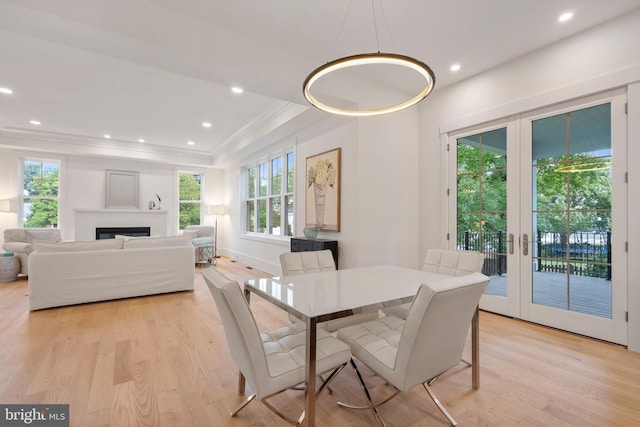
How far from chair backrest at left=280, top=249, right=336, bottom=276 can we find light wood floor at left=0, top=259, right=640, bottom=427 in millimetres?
842

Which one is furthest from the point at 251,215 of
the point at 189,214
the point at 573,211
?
the point at 573,211

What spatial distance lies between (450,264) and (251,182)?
5.93m

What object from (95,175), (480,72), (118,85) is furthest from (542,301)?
(95,175)

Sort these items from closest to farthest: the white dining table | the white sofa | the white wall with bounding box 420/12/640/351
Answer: the white dining table, the white wall with bounding box 420/12/640/351, the white sofa

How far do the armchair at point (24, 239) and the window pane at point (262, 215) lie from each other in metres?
4.16

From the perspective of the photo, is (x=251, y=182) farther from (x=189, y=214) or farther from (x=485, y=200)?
(x=485, y=200)

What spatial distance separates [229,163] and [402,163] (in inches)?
215

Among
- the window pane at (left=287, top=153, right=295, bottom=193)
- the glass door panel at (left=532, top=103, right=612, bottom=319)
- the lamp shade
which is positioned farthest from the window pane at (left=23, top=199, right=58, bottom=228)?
the glass door panel at (left=532, top=103, right=612, bottom=319)

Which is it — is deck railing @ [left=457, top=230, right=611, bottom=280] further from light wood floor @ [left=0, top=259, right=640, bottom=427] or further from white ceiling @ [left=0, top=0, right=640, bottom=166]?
white ceiling @ [left=0, top=0, right=640, bottom=166]

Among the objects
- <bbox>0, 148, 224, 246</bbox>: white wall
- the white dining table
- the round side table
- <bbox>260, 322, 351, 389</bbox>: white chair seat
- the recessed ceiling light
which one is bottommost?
the round side table

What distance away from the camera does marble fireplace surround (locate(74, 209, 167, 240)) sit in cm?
716

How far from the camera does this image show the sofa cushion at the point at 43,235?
5910 millimetres

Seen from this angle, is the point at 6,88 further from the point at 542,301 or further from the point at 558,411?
the point at 542,301

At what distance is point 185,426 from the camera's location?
1653mm
